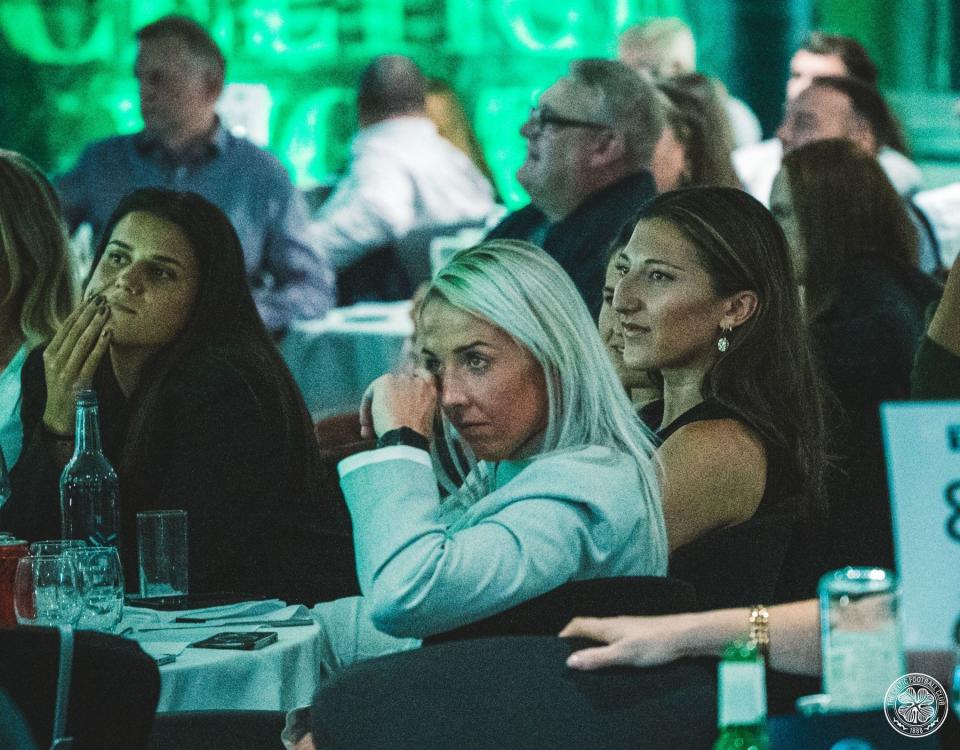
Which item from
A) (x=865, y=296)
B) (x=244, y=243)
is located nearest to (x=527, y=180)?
(x=865, y=296)

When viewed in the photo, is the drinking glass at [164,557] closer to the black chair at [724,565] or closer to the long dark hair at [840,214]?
the black chair at [724,565]

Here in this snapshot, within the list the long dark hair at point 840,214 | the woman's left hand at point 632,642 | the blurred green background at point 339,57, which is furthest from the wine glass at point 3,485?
the blurred green background at point 339,57

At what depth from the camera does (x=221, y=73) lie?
695cm

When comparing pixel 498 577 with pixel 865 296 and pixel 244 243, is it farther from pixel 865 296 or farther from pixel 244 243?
pixel 244 243

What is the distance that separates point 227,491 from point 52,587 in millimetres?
915

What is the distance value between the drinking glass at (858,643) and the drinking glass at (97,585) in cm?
151

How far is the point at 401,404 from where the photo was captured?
257 centimetres

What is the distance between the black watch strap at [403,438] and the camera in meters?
2.51

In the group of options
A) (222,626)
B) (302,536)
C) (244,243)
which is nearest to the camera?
(222,626)

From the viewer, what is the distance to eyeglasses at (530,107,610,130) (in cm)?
526

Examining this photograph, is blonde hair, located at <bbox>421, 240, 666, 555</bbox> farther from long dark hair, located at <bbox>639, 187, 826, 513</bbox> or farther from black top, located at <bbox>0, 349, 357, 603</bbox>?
black top, located at <bbox>0, 349, 357, 603</bbox>

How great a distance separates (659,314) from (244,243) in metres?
3.61

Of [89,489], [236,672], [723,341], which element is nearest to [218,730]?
[236,672]

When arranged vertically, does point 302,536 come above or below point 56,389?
below
